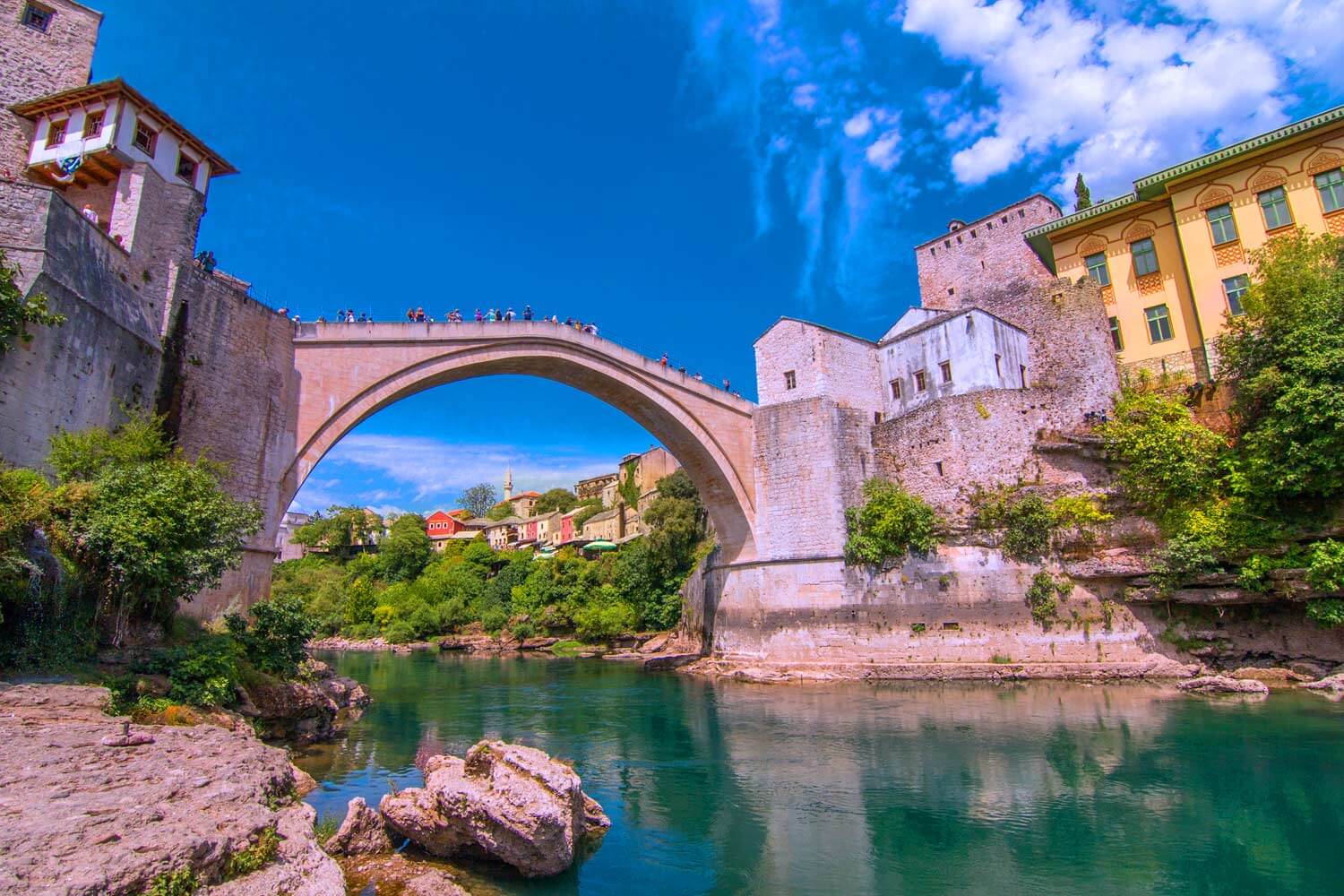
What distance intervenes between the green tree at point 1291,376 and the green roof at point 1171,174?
2386 mm

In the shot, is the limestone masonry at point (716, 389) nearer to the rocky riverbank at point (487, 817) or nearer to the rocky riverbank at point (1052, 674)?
the rocky riverbank at point (1052, 674)

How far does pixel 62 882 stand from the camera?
3020 millimetres

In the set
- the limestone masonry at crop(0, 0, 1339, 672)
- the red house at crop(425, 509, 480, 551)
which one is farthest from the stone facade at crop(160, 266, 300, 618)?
the red house at crop(425, 509, 480, 551)

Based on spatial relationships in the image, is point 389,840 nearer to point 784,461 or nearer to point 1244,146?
point 784,461

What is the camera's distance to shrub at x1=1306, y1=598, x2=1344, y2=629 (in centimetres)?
1281

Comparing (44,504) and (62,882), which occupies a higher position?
(44,504)

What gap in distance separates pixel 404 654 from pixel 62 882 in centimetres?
3163

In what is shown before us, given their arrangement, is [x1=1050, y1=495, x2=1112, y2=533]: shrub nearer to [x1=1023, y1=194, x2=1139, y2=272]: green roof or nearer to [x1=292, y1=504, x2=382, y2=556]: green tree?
[x1=1023, y1=194, x2=1139, y2=272]: green roof

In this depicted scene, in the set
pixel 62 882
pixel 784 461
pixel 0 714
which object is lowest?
pixel 62 882

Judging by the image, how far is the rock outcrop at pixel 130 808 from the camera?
3254 millimetres

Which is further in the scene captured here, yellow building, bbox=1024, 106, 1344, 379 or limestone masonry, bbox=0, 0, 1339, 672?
yellow building, bbox=1024, 106, 1344, 379

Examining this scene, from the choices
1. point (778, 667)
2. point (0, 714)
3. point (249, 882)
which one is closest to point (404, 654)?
point (778, 667)

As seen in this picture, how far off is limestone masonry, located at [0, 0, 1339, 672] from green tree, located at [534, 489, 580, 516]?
112 ft

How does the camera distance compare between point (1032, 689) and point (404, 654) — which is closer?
point (1032, 689)
